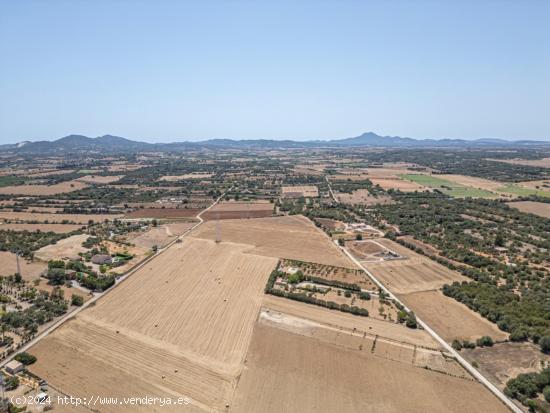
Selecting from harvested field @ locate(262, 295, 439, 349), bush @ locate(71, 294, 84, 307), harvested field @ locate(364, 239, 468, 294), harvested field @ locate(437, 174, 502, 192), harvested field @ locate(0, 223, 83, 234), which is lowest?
harvested field @ locate(262, 295, 439, 349)

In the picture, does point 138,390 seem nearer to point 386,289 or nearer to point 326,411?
point 326,411

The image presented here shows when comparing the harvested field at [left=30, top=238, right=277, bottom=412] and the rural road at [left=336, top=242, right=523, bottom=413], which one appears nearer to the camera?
the rural road at [left=336, top=242, right=523, bottom=413]

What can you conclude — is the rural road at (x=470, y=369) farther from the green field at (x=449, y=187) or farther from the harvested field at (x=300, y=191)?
the green field at (x=449, y=187)

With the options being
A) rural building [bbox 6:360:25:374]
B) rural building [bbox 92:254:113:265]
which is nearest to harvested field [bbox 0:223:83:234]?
rural building [bbox 92:254:113:265]

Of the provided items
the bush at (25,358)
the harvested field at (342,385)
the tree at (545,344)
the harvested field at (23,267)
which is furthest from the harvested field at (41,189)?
the tree at (545,344)

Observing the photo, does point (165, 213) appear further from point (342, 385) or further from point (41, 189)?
point (342, 385)

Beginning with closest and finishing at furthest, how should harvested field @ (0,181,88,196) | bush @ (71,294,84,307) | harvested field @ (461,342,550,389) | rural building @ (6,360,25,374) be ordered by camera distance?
rural building @ (6,360,25,374) → harvested field @ (461,342,550,389) → bush @ (71,294,84,307) → harvested field @ (0,181,88,196)

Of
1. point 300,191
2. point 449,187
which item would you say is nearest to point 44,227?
point 300,191

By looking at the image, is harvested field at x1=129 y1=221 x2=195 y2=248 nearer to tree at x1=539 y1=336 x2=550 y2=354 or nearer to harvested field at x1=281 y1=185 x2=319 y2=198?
harvested field at x1=281 y1=185 x2=319 y2=198
